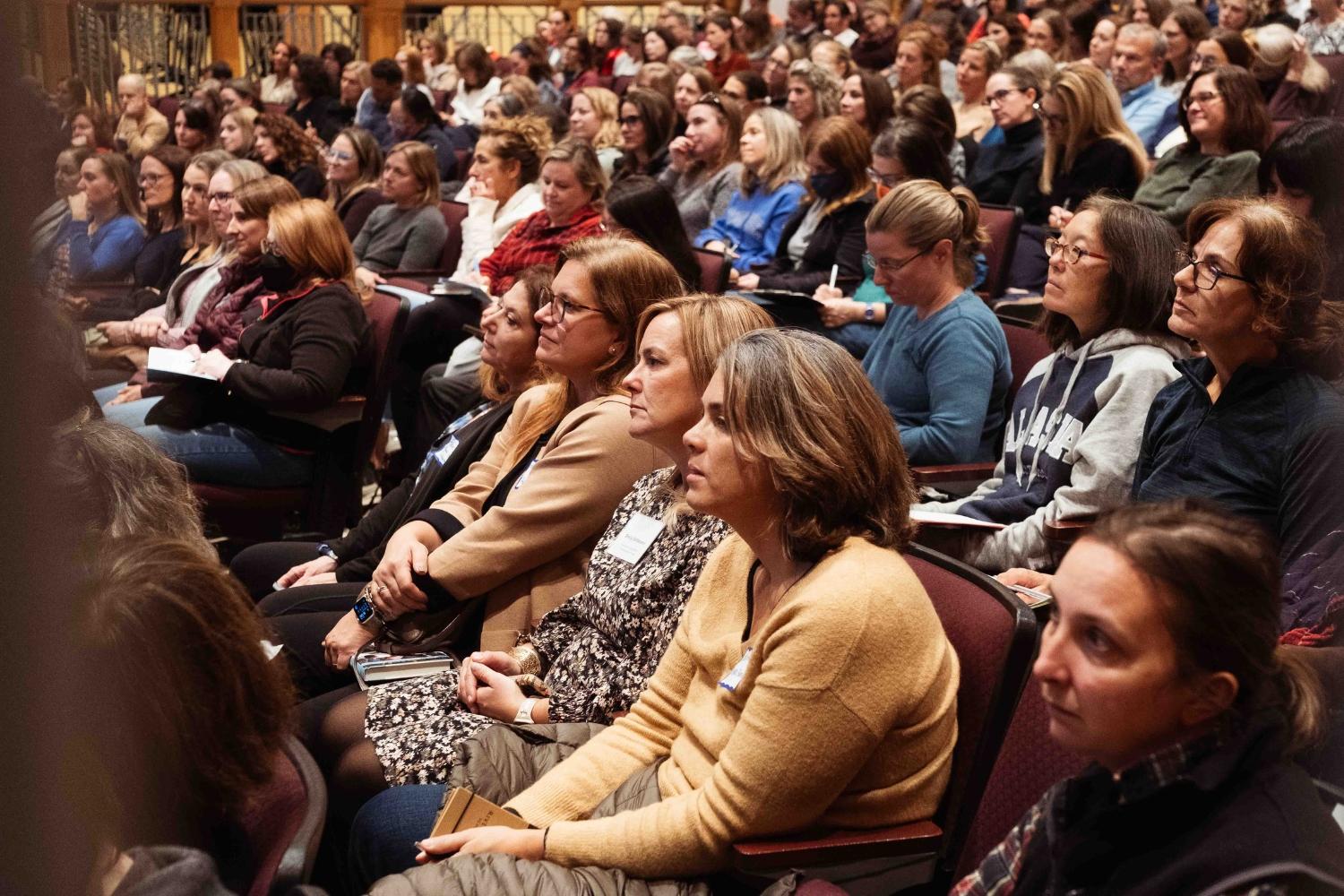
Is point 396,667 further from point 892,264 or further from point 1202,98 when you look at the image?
point 1202,98

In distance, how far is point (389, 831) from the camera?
6.05ft

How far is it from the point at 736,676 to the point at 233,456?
227 cm

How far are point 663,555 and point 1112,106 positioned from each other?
3.33 meters

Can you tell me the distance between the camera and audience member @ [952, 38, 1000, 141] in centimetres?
626

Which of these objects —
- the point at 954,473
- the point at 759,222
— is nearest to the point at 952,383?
the point at 954,473

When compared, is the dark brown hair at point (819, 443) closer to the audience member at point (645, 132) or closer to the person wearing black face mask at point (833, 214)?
the person wearing black face mask at point (833, 214)

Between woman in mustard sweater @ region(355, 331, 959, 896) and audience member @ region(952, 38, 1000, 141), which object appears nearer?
woman in mustard sweater @ region(355, 331, 959, 896)

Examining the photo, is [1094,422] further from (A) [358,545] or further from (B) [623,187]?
(B) [623,187]

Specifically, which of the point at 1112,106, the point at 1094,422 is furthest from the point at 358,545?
the point at 1112,106

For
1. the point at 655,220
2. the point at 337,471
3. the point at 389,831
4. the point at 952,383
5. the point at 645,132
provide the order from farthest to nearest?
the point at 645,132 → the point at 655,220 → the point at 337,471 → the point at 952,383 → the point at 389,831

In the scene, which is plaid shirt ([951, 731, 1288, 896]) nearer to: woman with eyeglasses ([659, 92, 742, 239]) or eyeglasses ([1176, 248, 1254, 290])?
eyeglasses ([1176, 248, 1254, 290])

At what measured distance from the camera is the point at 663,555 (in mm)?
2035

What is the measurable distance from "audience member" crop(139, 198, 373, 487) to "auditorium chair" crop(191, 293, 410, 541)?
0.03 m

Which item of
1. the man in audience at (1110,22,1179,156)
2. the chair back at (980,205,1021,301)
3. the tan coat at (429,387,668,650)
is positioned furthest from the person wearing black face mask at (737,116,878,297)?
the tan coat at (429,387,668,650)
